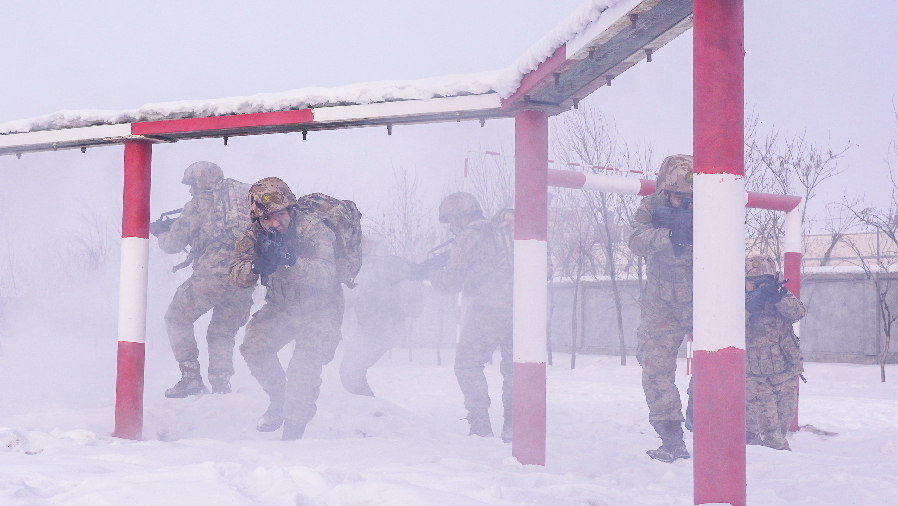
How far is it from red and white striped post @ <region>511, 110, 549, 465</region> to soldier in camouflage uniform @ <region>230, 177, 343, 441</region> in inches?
57.2

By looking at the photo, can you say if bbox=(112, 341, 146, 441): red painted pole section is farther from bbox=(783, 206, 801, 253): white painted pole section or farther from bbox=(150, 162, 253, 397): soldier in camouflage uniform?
bbox=(783, 206, 801, 253): white painted pole section

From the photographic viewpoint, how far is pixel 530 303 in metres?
4.57

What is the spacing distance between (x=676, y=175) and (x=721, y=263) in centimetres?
259

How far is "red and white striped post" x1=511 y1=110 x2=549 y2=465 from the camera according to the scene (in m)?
4.58

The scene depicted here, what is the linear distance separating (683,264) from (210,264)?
12.1 feet

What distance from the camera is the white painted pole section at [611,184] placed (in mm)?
6301

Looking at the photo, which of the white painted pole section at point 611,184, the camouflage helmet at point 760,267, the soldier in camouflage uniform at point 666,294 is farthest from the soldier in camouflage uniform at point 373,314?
the camouflage helmet at point 760,267

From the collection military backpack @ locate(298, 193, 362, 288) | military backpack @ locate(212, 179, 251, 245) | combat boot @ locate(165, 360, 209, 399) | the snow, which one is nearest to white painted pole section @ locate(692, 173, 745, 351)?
the snow

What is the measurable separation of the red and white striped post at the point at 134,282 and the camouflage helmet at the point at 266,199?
2.48 feet

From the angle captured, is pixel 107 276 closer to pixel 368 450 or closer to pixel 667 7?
pixel 368 450

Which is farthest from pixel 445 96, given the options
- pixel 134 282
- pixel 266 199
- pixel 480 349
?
pixel 480 349

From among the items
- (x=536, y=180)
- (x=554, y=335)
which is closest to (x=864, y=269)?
(x=554, y=335)

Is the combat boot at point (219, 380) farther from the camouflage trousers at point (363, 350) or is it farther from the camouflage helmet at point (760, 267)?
the camouflage helmet at point (760, 267)

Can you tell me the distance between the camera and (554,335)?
18656mm
